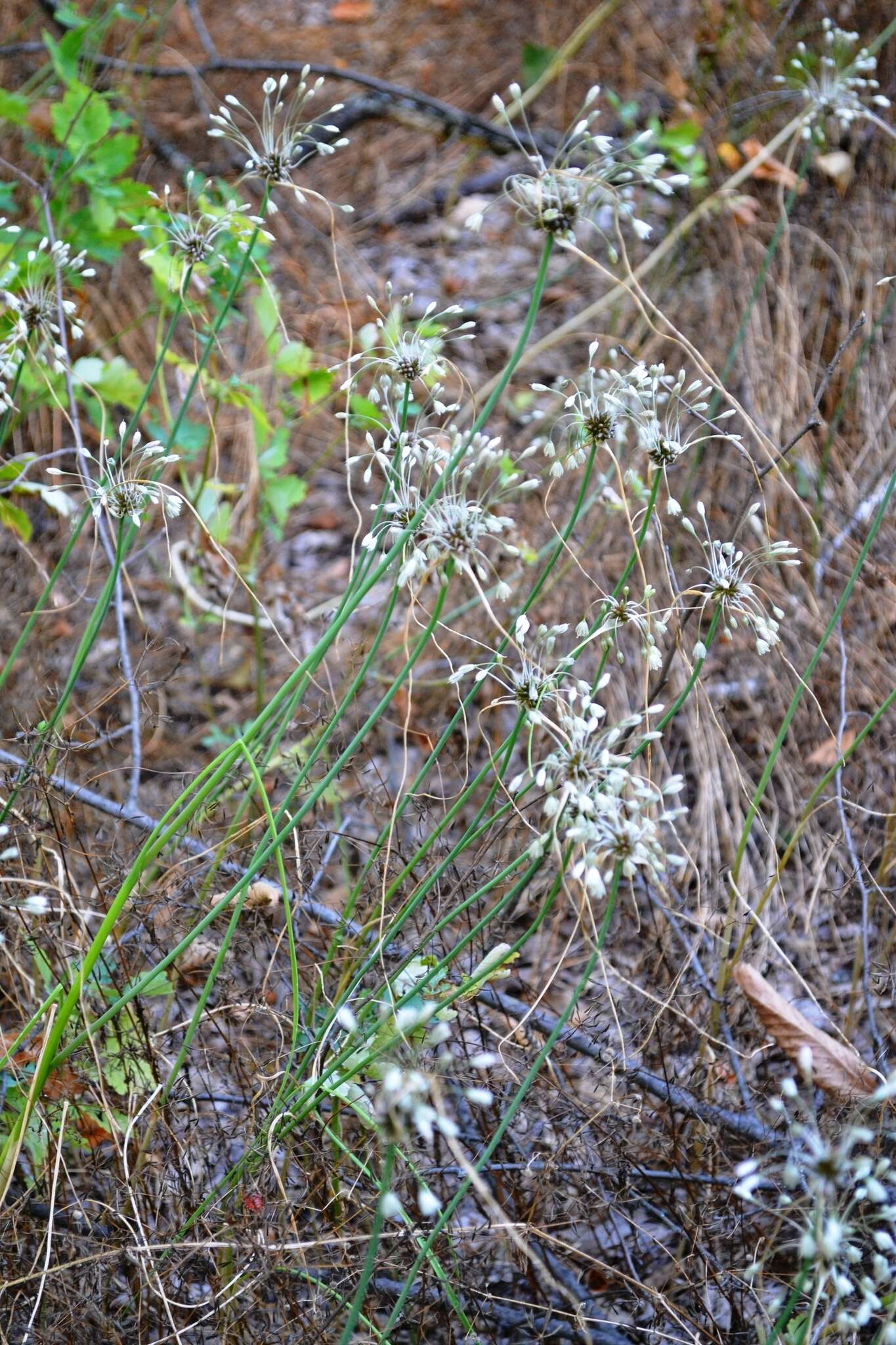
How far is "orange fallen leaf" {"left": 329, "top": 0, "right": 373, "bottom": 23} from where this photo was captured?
4852 millimetres

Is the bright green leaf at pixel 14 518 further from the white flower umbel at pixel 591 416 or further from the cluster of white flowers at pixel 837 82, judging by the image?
the cluster of white flowers at pixel 837 82

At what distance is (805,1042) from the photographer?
1.76m

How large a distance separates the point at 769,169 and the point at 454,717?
2827 millimetres

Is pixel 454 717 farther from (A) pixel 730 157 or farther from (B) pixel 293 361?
(A) pixel 730 157

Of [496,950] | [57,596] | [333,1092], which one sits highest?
[496,950]

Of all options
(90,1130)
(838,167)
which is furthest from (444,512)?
(838,167)

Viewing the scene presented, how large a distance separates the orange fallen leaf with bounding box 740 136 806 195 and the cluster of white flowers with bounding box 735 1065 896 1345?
3010 mm

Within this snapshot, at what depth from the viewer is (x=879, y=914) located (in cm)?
225

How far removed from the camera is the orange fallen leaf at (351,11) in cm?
485

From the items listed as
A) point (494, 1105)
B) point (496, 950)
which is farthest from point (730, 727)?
point (496, 950)

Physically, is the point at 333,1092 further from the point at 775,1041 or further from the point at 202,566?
the point at 202,566

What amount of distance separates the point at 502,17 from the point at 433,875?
186 inches

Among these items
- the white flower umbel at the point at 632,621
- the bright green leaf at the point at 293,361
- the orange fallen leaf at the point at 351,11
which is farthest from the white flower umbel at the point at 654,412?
the orange fallen leaf at the point at 351,11

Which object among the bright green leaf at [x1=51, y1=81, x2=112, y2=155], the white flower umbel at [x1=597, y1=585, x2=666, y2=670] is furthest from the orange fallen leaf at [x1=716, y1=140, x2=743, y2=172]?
the white flower umbel at [x1=597, y1=585, x2=666, y2=670]
